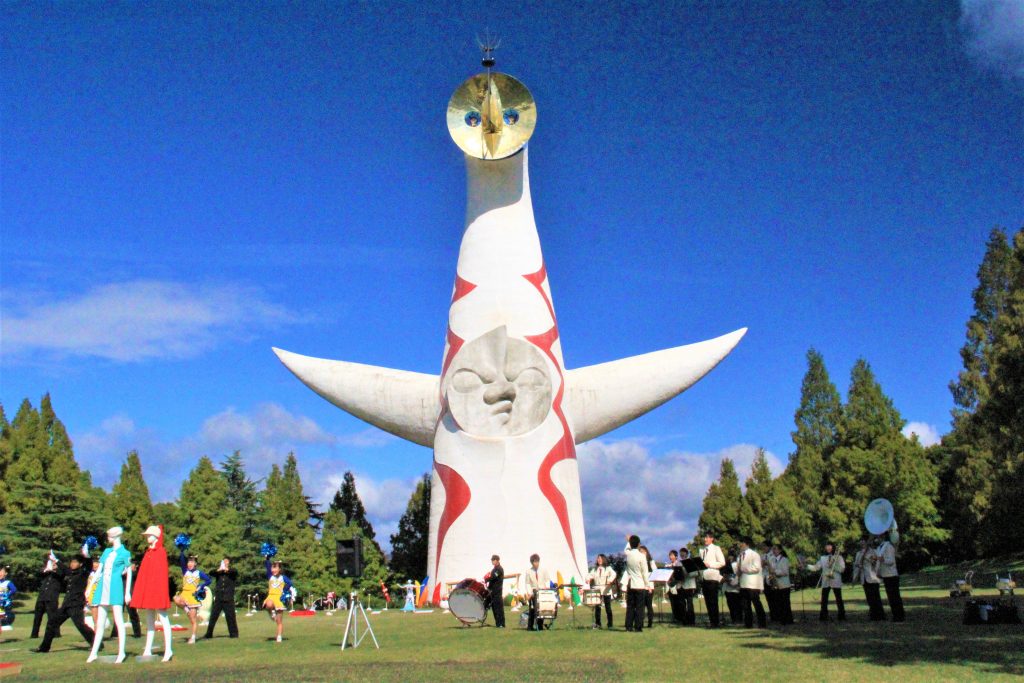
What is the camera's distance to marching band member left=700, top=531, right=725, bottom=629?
1431 centimetres

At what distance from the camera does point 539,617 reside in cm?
1455

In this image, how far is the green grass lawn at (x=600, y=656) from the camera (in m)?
8.45

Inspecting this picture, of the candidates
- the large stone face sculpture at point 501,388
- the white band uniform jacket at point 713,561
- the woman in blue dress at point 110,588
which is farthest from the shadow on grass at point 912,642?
the large stone face sculpture at point 501,388

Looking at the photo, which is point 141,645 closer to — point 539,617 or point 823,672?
point 539,617

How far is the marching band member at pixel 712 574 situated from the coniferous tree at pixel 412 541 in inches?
1459

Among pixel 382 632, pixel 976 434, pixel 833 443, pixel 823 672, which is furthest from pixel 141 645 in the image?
pixel 833 443

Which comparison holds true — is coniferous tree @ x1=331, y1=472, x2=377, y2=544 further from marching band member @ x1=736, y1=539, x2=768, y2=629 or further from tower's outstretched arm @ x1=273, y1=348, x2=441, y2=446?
marching band member @ x1=736, y1=539, x2=768, y2=629

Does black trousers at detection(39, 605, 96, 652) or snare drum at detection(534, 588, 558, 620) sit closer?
black trousers at detection(39, 605, 96, 652)

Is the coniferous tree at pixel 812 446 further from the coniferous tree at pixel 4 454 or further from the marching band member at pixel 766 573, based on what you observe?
the coniferous tree at pixel 4 454

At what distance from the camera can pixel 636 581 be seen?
13.7 metres

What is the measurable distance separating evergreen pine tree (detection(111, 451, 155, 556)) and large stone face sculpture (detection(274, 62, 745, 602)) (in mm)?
20107

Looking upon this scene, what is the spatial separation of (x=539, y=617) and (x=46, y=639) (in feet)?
23.5

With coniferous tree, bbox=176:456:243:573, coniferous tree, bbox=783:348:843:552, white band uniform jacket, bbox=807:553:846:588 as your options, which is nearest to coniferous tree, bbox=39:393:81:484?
coniferous tree, bbox=176:456:243:573

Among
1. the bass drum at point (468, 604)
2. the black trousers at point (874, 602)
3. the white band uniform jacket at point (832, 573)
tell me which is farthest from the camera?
the bass drum at point (468, 604)
